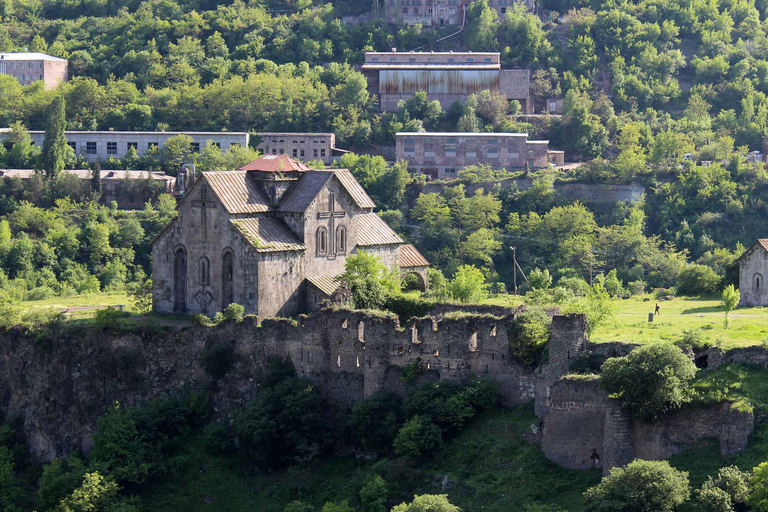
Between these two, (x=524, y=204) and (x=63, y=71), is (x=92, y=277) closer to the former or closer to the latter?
(x=524, y=204)

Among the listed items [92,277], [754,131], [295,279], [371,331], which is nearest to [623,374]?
[371,331]

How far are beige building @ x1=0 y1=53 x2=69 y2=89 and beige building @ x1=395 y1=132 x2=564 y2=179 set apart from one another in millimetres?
37027

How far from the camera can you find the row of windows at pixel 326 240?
63375 mm

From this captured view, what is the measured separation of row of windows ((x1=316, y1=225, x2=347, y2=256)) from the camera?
63375mm

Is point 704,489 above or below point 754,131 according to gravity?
below

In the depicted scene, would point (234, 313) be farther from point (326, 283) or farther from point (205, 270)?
point (326, 283)

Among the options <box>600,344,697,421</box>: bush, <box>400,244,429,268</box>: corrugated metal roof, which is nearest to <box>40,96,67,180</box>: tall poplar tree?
<box>400,244,429,268</box>: corrugated metal roof

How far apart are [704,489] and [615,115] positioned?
80.3 metres

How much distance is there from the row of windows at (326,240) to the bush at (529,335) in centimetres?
1450

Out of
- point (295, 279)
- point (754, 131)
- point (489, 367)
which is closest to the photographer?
point (489, 367)

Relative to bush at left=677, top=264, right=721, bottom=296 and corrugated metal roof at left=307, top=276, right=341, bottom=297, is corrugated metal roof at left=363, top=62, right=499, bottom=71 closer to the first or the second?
bush at left=677, top=264, right=721, bottom=296

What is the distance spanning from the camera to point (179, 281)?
64.7 meters

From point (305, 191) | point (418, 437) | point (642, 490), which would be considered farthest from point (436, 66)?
point (642, 490)

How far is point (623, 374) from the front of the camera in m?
45.5
